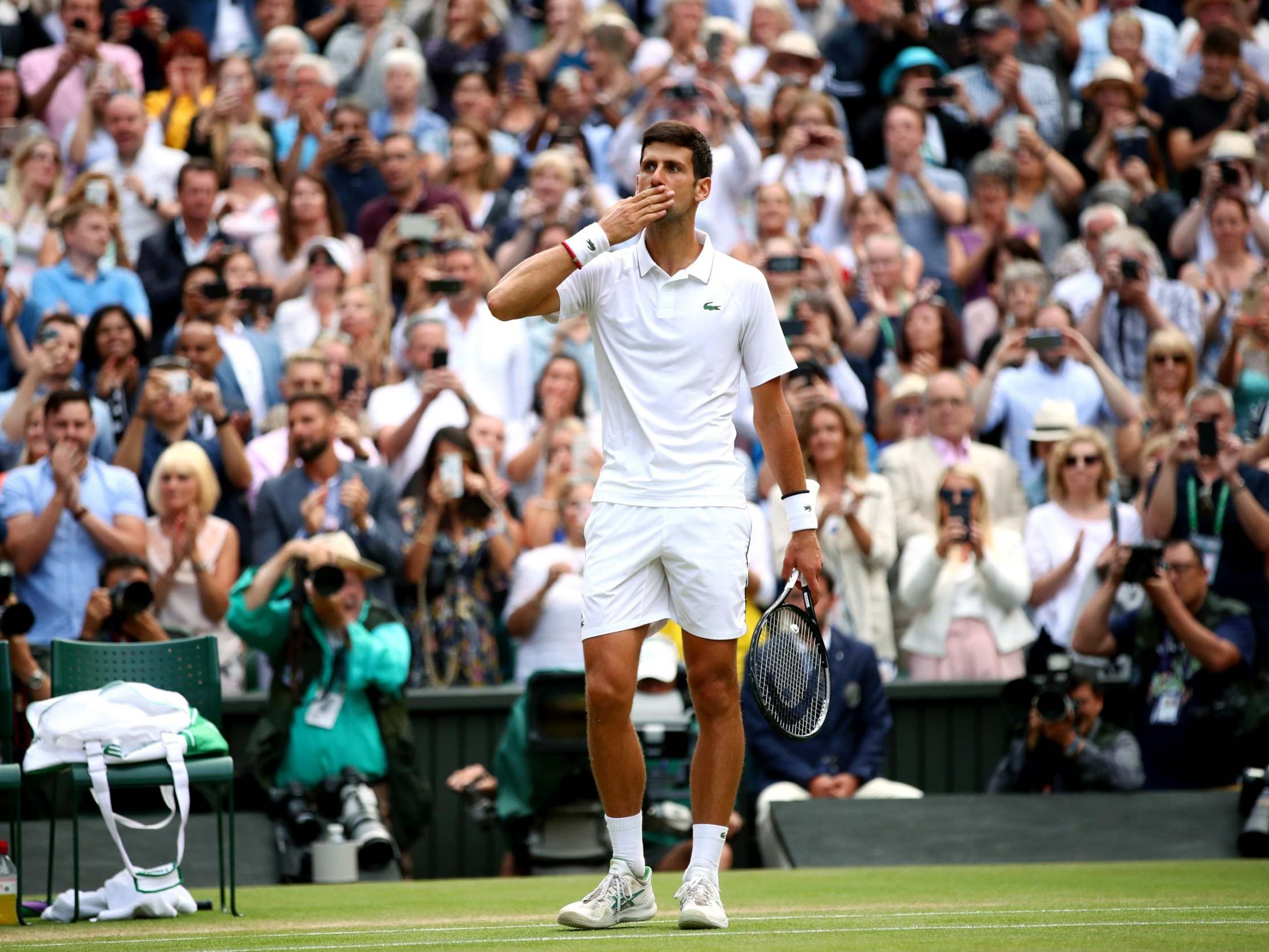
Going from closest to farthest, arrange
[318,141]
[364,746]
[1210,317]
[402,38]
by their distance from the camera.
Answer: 1. [364,746]
2. [1210,317]
3. [318,141]
4. [402,38]

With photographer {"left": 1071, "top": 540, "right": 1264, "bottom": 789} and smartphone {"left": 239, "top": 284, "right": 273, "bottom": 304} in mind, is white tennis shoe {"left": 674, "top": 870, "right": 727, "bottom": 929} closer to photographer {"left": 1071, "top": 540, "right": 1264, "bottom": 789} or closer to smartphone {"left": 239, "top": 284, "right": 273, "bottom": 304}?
photographer {"left": 1071, "top": 540, "right": 1264, "bottom": 789}

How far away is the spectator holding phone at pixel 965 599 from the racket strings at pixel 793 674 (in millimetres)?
4498

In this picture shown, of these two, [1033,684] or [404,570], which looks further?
[404,570]

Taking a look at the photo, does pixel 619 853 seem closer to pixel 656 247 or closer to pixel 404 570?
pixel 656 247

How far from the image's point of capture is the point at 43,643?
9836 mm

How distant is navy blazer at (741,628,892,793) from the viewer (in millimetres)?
9836

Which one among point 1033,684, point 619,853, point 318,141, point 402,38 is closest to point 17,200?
point 318,141

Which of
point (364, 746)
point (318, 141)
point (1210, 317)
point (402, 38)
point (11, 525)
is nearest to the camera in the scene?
point (364, 746)

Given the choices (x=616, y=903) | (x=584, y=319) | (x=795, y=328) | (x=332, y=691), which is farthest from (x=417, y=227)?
(x=616, y=903)

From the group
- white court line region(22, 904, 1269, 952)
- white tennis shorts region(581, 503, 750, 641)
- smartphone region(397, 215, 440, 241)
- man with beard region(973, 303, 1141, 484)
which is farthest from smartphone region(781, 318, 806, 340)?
white tennis shorts region(581, 503, 750, 641)

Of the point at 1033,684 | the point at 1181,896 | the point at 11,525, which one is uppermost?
the point at 11,525

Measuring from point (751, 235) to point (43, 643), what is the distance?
5.60 m

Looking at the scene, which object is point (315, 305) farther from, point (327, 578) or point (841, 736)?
point (841, 736)

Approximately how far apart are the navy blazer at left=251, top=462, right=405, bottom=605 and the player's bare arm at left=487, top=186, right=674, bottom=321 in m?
4.45
